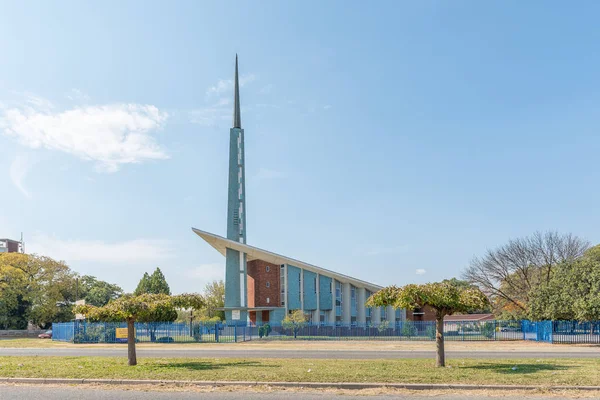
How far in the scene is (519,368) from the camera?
1730 centimetres

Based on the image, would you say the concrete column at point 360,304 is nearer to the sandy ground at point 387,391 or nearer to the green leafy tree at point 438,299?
the green leafy tree at point 438,299

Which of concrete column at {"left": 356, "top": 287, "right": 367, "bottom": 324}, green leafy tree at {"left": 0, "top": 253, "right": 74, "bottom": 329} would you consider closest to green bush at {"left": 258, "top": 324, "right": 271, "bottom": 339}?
concrete column at {"left": 356, "top": 287, "right": 367, "bottom": 324}

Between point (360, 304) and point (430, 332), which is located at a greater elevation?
point (360, 304)

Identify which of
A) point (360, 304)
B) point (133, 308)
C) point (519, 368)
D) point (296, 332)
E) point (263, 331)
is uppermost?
point (133, 308)

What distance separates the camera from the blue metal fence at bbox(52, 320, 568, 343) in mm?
39312

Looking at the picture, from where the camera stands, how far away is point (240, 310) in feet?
173

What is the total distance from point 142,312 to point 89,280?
8600cm

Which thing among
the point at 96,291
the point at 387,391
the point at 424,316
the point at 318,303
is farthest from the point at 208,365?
the point at 96,291

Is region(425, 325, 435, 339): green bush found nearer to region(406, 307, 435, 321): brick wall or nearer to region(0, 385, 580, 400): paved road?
region(406, 307, 435, 321): brick wall

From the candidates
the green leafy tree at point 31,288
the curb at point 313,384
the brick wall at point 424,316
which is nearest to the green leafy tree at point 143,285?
the green leafy tree at point 31,288

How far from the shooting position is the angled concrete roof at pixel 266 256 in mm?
52312

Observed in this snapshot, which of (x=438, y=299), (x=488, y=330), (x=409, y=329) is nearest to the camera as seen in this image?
(x=438, y=299)

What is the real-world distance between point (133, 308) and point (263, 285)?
120ft

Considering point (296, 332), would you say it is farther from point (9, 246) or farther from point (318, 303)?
point (9, 246)
